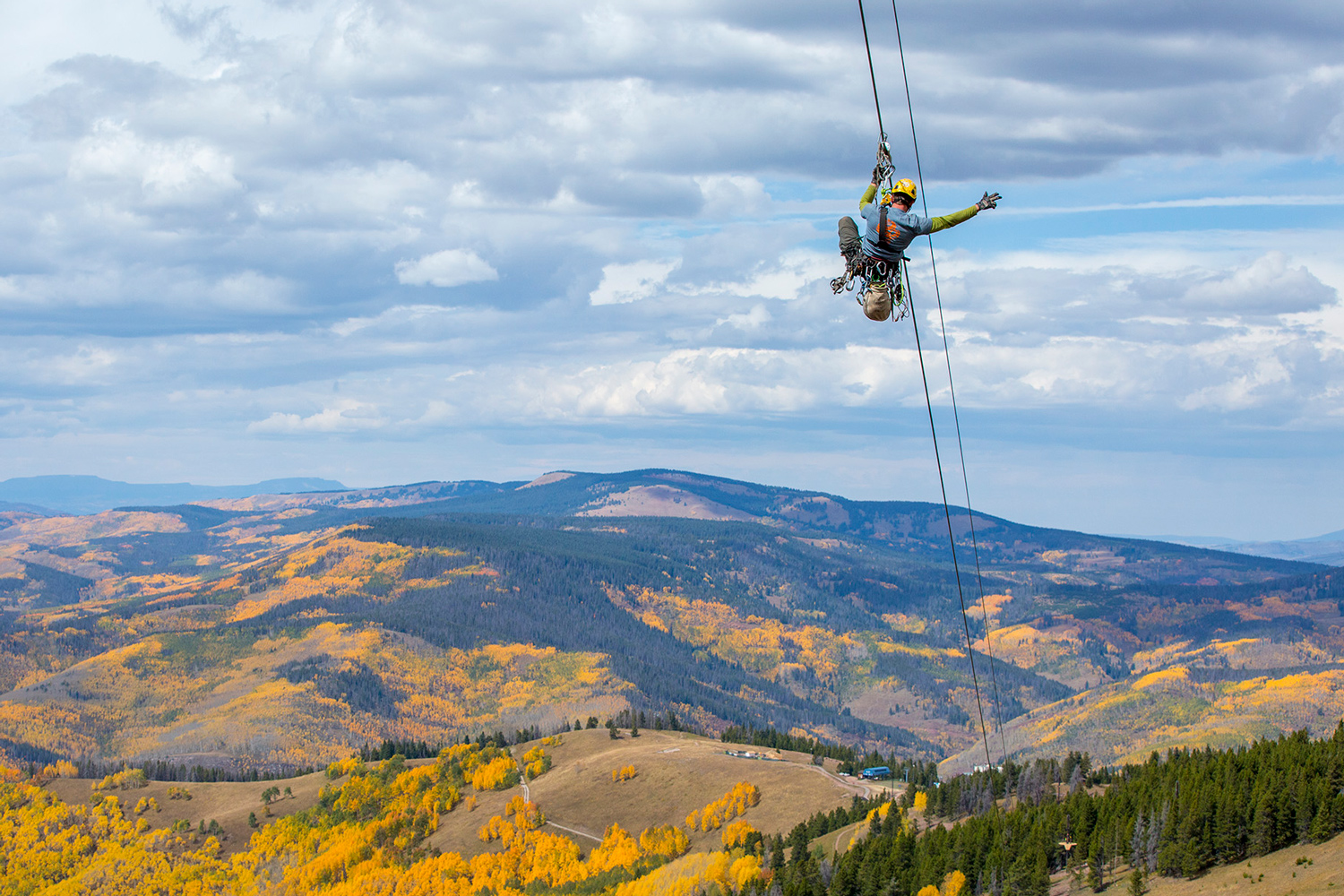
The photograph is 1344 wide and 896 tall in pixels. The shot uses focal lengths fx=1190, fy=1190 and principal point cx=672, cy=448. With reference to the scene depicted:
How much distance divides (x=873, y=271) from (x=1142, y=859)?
134754 millimetres

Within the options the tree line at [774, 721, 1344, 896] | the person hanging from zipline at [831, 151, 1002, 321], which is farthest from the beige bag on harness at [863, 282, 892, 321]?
the tree line at [774, 721, 1344, 896]

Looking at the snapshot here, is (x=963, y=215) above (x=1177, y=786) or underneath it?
above

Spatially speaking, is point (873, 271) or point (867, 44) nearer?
point (867, 44)

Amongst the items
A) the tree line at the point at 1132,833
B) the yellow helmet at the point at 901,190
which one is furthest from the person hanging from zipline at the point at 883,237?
the tree line at the point at 1132,833

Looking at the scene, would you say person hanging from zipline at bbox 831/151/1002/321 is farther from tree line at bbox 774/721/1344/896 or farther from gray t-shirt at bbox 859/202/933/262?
tree line at bbox 774/721/1344/896

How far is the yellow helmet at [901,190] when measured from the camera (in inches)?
1825

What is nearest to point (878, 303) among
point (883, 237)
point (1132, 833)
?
point (883, 237)

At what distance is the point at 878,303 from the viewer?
47531mm

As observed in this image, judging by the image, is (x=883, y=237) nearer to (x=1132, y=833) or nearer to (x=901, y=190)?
(x=901, y=190)

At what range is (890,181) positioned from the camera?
1836 inches

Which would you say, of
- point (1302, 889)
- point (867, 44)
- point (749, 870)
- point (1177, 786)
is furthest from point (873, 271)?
point (749, 870)

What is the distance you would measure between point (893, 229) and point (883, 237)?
0.58m

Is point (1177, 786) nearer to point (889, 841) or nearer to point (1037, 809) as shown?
point (1037, 809)

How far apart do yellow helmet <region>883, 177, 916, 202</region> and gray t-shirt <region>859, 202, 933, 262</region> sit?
0.44 meters
